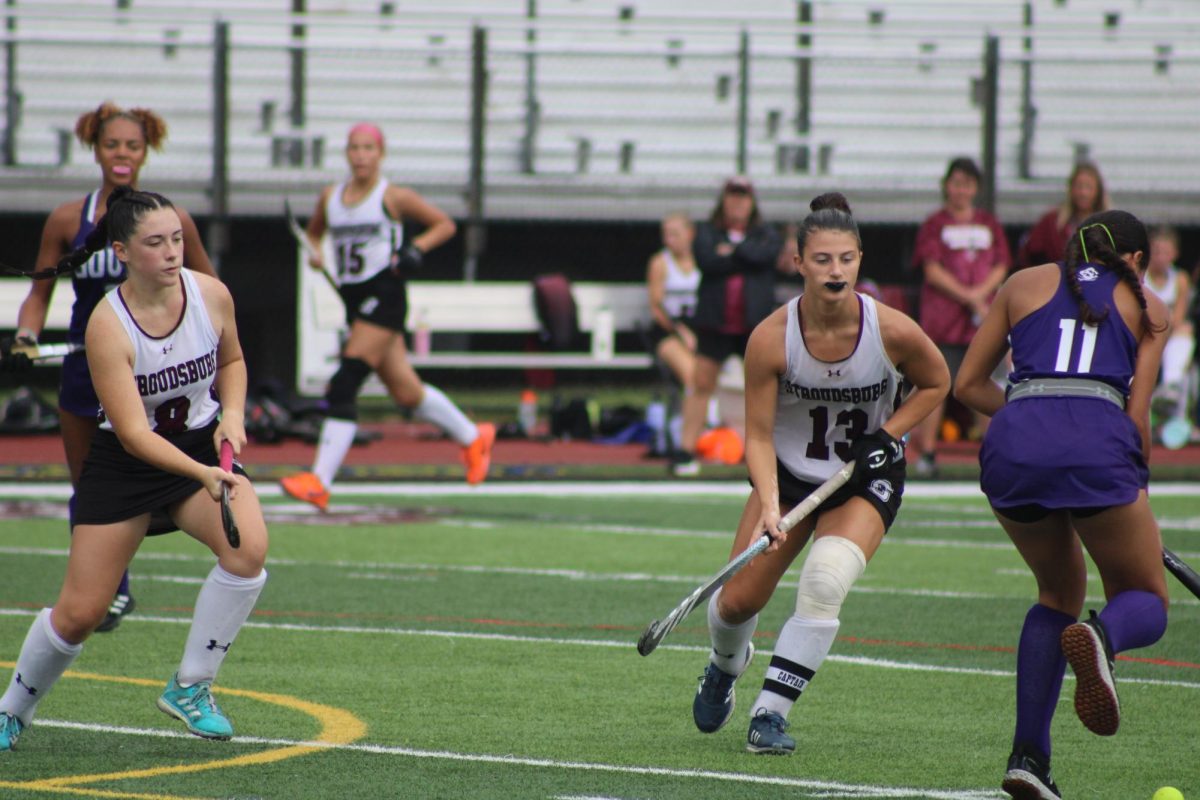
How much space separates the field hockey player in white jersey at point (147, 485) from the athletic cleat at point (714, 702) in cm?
137

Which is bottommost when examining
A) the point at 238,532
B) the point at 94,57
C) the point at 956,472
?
the point at 956,472

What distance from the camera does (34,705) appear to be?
5.58 metres

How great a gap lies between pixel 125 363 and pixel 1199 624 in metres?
4.88

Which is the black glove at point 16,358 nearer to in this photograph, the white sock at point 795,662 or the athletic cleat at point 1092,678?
the white sock at point 795,662

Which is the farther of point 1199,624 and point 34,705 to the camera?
point 1199,624

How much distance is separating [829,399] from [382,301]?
5.93 metres

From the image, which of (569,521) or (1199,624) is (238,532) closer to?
(1199,624)

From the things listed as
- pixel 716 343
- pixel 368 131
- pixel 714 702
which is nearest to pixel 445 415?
pixel 368 131

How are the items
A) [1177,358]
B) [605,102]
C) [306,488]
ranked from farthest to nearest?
[605,102] → [1177,358] → [306,488]

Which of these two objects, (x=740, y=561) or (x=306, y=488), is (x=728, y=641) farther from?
(x=306, y=488)

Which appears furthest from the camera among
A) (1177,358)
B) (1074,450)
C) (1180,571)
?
(1177,358)

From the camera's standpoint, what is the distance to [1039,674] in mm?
4992

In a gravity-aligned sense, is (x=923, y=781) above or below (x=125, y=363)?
below

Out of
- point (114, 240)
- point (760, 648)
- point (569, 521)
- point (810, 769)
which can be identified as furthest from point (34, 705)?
point (569, 521)
